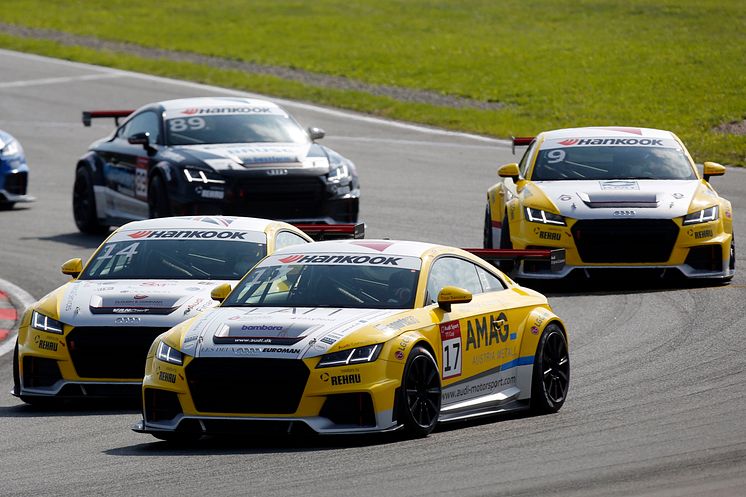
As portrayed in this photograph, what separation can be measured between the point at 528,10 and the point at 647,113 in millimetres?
19108

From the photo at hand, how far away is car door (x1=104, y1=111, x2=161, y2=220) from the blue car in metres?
2.54

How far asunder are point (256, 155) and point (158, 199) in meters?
1.27

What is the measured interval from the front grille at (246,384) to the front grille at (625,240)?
6.87 metres

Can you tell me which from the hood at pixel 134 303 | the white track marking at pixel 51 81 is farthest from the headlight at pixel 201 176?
the white track marking at pixel 51 81

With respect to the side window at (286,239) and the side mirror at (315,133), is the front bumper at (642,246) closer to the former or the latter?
the side window at (286,239)

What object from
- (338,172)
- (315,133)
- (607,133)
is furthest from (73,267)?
(315,133)

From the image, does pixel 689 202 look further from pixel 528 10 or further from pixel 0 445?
pixel 528 10

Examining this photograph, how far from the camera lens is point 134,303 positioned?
1120 cm

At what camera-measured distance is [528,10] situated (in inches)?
1946

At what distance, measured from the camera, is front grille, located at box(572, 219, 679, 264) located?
603 inches

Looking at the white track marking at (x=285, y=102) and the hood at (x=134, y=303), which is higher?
the hood at (x=134, y=303)

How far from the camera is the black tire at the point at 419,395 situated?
29.8 ft

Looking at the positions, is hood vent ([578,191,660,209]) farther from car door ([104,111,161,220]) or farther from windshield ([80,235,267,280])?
car door ([104,111,161,220])

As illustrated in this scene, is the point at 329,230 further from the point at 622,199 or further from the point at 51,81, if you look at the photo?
the point at 51,81
